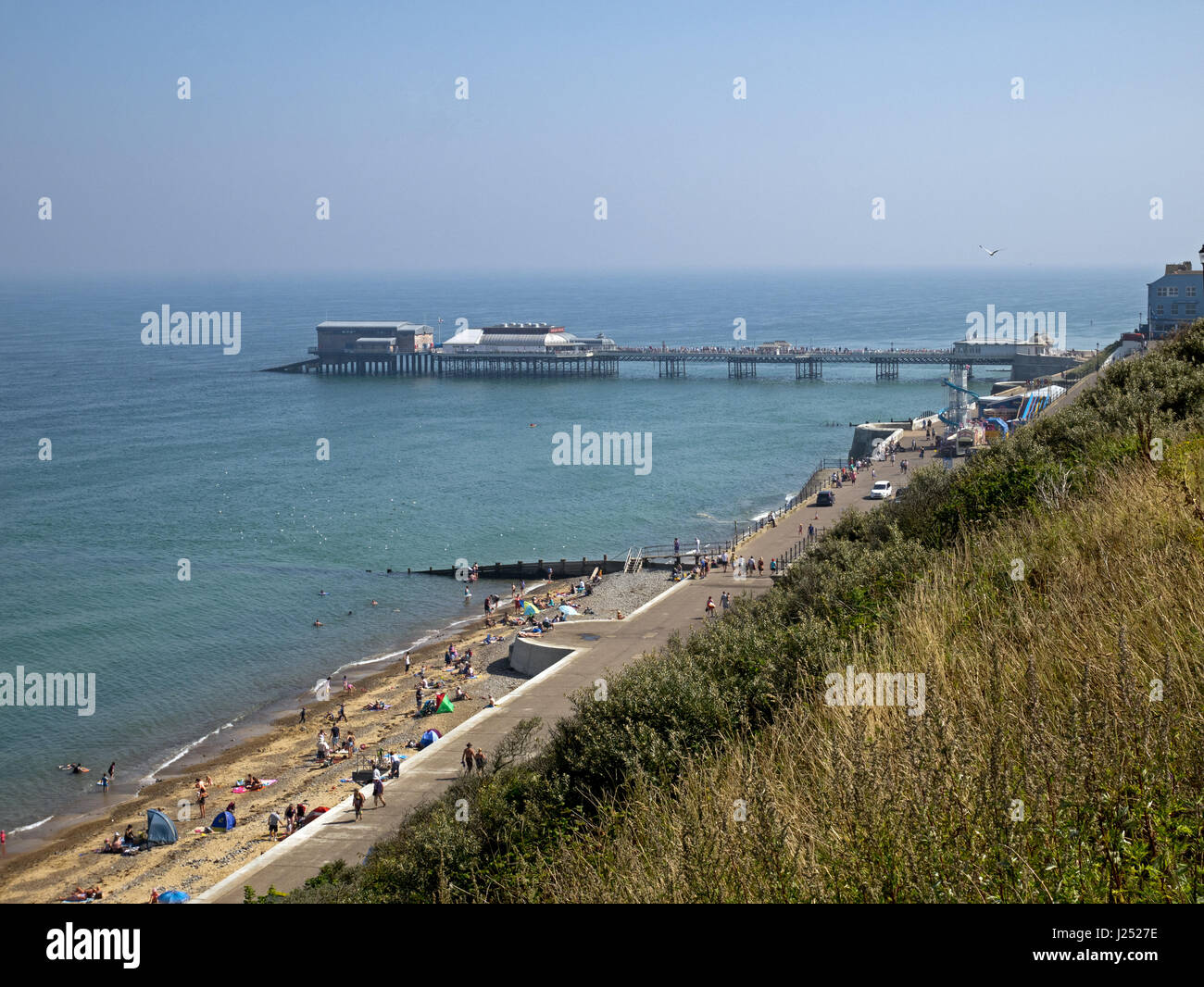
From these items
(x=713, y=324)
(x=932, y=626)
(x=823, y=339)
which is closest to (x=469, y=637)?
(x=932, y=626)

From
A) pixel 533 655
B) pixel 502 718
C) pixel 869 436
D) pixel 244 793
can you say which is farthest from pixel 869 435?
pixel 244 793

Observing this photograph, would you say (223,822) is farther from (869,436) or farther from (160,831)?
(869,436)

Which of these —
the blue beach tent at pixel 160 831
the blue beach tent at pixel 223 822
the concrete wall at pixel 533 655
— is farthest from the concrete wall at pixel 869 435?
the blue beach tent at pixel 160 831

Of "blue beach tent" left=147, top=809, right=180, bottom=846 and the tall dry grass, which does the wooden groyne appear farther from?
the tall dry grass

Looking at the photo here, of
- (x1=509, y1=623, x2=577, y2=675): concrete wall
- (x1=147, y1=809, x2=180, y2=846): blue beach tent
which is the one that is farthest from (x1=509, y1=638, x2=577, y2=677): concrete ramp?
(x1=147, y1=809, x2=180, y2=846): blue beach tent

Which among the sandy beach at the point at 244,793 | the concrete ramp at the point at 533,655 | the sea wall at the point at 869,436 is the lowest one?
the sandy beach at the point at 244,793

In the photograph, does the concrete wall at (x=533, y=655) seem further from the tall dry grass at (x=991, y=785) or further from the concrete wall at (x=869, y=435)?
the concrete wall at (x=869, y=435)
